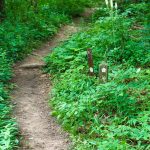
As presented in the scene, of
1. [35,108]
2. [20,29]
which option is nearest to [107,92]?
[35,108]

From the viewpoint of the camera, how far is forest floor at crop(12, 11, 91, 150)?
6988 mm

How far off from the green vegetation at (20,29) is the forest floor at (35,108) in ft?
0.80

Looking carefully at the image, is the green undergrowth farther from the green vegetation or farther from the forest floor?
the green vegetation

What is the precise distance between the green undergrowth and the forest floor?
23 cm

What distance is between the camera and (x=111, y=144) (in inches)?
230

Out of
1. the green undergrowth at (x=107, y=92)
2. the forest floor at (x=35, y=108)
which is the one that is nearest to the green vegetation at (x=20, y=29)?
the forest floor at (x=35, y=108)

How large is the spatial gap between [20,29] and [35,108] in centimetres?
593

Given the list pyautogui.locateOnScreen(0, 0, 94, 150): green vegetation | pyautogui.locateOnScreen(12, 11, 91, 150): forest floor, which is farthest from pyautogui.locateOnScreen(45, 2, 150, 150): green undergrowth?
pyautogui.locateOnScreen(0, 0, 94, 150): green vegetation

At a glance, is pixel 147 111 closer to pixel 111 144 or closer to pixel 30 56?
pixel 111 144

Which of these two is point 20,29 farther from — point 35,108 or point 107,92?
point 107,92

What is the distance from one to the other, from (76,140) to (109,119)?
755 mm

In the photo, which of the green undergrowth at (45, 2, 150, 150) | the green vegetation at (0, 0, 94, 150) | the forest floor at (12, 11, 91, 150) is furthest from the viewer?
the green vegetation at (0, 0, 94, 150)

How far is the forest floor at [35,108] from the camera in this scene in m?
6.99

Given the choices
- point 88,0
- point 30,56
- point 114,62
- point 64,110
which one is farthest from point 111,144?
point 88,0
